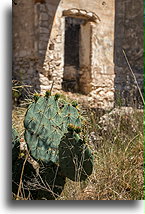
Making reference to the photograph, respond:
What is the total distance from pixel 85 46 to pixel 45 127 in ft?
14.6

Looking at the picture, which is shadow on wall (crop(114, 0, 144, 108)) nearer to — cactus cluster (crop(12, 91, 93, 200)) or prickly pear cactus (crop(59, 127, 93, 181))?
cactus cluster (crop(12, 91, 93, 200))

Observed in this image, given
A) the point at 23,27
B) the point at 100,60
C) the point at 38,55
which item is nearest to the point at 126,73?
the point at 100,60

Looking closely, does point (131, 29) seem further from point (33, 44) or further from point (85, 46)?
point (33, 44)

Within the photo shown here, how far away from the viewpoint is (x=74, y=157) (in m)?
2.18

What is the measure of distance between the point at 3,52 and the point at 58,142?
62 centimetres

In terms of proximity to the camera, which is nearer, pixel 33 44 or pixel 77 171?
pixel 77 171

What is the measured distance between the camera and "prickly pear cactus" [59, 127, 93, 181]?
2.18 metres

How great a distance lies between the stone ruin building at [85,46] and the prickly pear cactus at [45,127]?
79.4 inches

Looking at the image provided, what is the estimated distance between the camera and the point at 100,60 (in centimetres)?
634

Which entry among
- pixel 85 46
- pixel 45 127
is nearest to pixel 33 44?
pixel 85 46

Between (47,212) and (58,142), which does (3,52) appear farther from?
(47,212)

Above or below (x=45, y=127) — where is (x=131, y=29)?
above

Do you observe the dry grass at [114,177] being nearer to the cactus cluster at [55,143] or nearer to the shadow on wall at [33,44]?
the cactus cluster at [55,143]

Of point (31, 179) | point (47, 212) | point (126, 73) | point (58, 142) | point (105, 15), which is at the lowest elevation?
point (47, 212)
